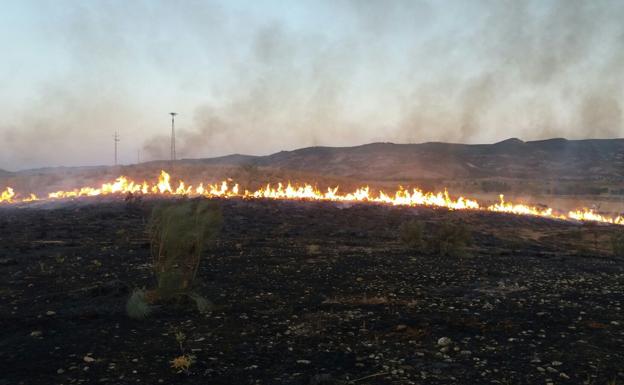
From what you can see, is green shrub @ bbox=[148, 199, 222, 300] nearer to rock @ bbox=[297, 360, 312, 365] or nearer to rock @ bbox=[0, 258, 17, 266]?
rock @ bbox=[297, 360, 312, 365]

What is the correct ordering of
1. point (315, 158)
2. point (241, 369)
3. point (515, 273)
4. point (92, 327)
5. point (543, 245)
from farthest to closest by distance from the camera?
point (315, 158) → point (543, 245) → point (515, 273) → point (92, 327) → point (241, 369)

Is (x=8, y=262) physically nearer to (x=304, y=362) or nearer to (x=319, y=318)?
(x=319, y=318)

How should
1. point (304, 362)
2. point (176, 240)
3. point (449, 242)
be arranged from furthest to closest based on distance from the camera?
point (449, 242)
point (176, 240)
point (304, 362)

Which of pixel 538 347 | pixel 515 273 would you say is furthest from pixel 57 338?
pixel 515 273

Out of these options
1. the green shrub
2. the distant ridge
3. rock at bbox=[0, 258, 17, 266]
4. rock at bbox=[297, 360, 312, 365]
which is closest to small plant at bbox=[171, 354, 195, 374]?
rock at bbox=[297, 360, 312, 365]

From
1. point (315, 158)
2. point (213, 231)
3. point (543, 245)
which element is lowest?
point (543, 245)

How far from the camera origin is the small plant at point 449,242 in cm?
2022

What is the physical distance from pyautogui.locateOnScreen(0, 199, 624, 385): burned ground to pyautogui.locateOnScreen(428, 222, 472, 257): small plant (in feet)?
2.12

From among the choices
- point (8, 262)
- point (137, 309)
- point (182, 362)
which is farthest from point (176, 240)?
point (8, 262)

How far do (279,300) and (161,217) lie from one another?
416 centimetres

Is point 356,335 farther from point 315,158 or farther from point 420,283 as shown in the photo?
point 315,158

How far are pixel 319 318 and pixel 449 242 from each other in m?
12.8

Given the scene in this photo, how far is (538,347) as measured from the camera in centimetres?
800

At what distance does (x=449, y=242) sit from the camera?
21.1 meters
